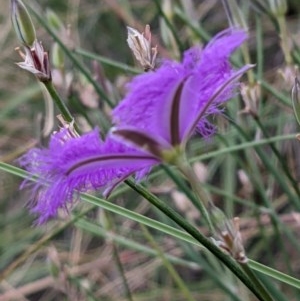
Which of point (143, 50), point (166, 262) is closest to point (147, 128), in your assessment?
point (143, 50)

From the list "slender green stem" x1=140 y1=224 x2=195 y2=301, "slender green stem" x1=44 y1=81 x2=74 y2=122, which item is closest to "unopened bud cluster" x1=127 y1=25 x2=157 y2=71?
"slender green stem" x1=44 y1=81 x2=74 y2=122

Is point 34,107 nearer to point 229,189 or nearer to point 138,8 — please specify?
point 138,8

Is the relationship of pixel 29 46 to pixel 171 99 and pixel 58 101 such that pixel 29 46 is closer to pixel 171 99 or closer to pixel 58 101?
pixel 58 101

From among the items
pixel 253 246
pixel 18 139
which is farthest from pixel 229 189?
pixel 18 139

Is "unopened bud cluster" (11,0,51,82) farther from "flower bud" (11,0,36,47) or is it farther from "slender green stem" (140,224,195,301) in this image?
"slender green stem" (140,224,195,301)

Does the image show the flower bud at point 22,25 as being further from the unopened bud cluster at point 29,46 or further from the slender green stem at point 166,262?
the slender green stem at point 166,262
